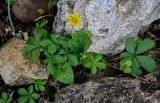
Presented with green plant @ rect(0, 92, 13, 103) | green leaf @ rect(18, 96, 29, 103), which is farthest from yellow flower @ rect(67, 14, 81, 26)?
green plant @ rect(0, 92, 13, 103)

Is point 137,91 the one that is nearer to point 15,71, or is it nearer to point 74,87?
point 74,87

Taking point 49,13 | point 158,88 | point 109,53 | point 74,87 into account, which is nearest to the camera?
point 158,88

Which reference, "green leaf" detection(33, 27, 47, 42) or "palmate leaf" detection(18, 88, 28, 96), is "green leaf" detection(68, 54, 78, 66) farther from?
"palmate leaf" detection(18, 88, 28, 96)

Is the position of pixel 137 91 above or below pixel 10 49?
below

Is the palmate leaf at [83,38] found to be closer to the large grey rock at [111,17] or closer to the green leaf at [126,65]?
the large grey rock at [111,17]

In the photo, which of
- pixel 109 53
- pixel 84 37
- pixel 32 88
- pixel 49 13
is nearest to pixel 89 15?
pixel 84 37

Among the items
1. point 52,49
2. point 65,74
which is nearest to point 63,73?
point 65,74

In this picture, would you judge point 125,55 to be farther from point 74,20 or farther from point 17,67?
point 17,67
